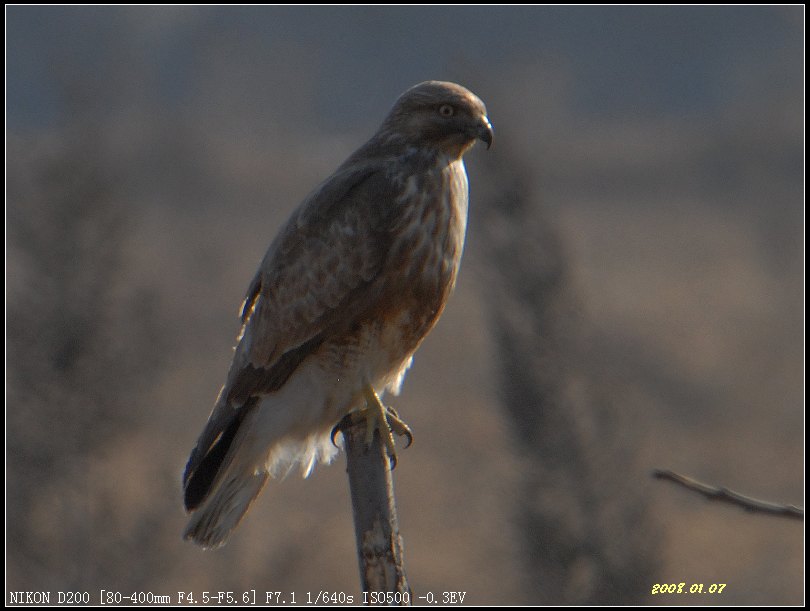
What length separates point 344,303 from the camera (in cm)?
439

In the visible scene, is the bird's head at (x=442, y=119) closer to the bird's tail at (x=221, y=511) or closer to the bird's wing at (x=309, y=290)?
the bird's wing at (x=309, y=290)

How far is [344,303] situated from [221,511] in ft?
3.06

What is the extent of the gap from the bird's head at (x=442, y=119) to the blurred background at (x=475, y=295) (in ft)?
6.30

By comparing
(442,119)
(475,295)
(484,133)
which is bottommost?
(484,133)

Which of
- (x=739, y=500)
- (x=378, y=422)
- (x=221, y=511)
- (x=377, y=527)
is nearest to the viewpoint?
(x=739, y=500)

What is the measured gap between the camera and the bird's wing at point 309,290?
4379 mm

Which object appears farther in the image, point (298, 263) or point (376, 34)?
point (376, 34)

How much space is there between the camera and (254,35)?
3503 cm

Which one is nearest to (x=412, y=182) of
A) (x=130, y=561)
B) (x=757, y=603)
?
(x=130, y=561)

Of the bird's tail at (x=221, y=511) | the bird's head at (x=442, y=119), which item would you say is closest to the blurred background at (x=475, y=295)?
the bird's tail at (x=221, y=511)

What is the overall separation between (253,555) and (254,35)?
88.0ft

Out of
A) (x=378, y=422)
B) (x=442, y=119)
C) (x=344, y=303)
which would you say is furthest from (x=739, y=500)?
(x=442, y=119)

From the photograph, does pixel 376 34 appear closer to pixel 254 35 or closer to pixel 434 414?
pixel 254 35

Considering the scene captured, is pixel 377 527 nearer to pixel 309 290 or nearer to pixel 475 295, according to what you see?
pixel 309 290
